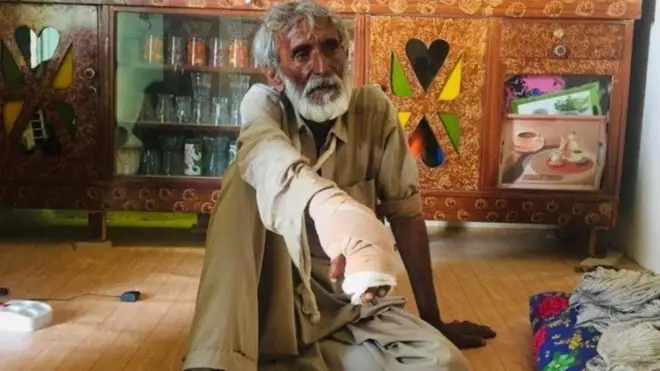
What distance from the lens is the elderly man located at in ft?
4.91

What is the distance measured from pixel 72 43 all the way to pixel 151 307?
3.63 feet

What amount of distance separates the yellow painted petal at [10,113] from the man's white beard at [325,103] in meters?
1.64

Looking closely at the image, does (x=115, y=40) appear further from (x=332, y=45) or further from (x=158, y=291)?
(x=332, y=45)

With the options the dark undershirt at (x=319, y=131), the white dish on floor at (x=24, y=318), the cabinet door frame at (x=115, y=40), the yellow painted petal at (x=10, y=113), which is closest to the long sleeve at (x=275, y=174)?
the dark undershirt at (x=319, y=131)

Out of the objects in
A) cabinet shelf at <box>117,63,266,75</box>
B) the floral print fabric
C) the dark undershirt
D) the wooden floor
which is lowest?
the wooden floor

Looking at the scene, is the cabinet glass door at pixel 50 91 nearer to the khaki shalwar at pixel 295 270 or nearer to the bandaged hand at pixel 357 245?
the khaki shalwar at pixel 295 270

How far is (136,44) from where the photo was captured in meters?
2.99

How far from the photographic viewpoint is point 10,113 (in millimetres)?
2932

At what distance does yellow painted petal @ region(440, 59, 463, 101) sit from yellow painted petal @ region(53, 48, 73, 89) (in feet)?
4.24

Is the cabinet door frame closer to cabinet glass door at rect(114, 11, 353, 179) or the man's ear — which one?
cabinet glass door at rect(114, 11, 353, 179)

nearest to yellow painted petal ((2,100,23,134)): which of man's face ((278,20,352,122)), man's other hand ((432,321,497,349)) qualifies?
man's face ((278,20,352,122))

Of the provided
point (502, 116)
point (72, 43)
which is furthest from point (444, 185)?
point (72, 43)

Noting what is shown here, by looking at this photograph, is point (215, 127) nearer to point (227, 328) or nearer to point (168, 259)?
point (168, 259)

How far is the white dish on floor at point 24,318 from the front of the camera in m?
2.03
